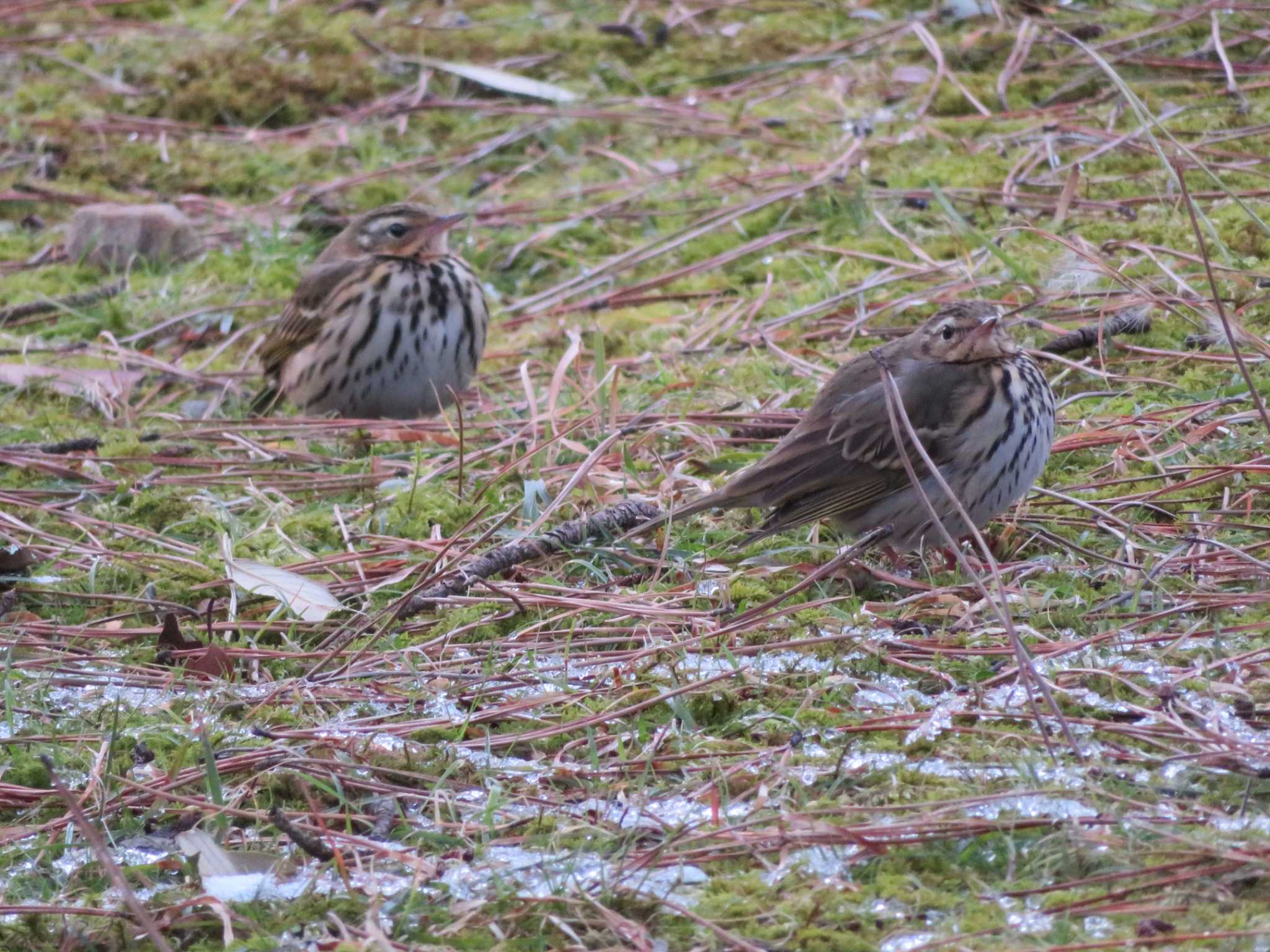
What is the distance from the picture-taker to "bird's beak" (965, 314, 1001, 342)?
14.4ft

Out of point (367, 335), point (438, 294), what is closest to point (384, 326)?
point (367, 335)

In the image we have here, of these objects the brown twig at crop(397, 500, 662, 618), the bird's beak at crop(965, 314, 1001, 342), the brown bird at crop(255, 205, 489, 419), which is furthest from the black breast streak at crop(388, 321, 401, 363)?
the bird's beak at crop(965, 314, 1001, 342)

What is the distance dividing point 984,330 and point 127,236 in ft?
15.4

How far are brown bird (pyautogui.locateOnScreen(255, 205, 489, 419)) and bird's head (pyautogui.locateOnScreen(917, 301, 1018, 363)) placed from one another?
231 cm

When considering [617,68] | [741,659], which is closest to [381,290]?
[617,68]

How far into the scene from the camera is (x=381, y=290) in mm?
6523

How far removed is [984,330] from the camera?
4410 mm

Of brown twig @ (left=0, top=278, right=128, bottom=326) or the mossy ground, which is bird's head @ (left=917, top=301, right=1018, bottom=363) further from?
brown twig @ (left=0, top=278, right=128, bottom=326)

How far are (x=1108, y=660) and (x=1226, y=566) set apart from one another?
0.59 meters

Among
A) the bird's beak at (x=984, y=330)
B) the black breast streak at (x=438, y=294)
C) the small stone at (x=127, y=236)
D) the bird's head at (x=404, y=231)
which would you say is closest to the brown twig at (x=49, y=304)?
the small stone at (x=127, y=236)

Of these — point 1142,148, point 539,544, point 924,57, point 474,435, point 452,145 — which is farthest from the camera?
point 452,145

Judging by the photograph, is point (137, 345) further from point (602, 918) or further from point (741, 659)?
point (602, 918)

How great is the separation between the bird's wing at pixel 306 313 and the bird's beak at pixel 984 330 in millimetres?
3016

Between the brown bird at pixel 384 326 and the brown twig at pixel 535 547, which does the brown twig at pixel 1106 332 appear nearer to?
the brown twig at pixel 535 547
